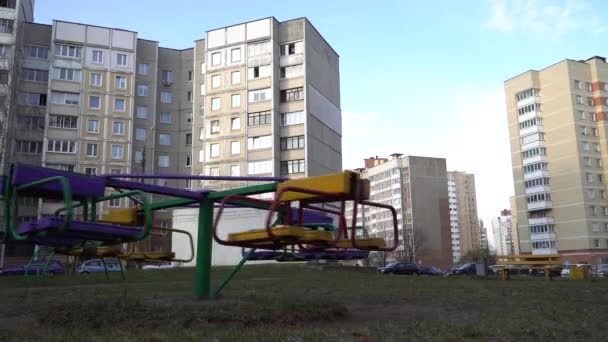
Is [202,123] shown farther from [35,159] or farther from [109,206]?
[35,159]

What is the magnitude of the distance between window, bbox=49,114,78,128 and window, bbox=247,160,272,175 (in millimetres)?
22436

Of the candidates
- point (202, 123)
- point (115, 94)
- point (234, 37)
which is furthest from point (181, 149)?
point (234, 37)

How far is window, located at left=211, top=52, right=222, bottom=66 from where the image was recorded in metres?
63.5

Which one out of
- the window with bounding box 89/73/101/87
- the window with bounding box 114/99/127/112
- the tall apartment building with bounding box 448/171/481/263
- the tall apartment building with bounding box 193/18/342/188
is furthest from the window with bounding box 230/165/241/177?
the tall apartment building with bounding box 448/171/481/263

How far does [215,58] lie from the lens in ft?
209

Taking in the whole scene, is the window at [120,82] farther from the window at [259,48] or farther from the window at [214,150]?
the window at [259,48]

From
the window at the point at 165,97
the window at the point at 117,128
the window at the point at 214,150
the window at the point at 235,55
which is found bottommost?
the window at the point at 214,150

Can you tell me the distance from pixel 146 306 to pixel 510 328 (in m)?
4.77

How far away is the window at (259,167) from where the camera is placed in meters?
58.7

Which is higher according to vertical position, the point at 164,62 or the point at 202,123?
the point at 164,62

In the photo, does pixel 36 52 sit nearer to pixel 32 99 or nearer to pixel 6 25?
pixel 6 25

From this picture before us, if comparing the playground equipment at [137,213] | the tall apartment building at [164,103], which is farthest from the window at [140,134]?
the playground equipment at [137,213]

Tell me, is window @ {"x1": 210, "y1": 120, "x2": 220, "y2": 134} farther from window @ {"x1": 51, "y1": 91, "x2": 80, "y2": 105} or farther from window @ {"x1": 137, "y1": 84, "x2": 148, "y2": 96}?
window @ {"x1": 51, "y1": 91, "x2": 80, "y2": 105}

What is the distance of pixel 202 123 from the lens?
67500mm
